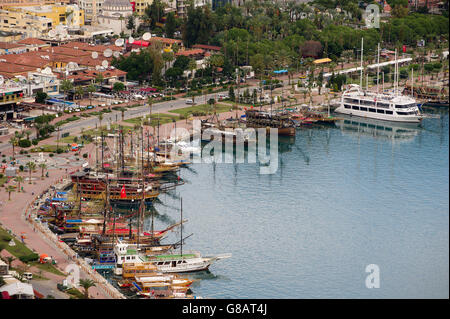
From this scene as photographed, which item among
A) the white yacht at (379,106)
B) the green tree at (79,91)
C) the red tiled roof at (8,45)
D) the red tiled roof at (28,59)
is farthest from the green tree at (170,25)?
the white yacht at (379,106)

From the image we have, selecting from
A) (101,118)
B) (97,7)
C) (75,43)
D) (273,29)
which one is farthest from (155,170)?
(97,7)

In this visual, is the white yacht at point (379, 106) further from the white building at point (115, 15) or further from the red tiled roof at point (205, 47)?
the white building at point (115, 15)

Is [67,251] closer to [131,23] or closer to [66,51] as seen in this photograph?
[66,51]

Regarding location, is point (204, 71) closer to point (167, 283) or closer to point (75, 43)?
point (75, 43)

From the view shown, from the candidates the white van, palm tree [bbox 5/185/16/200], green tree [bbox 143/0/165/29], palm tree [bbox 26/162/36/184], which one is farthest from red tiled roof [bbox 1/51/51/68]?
the white van

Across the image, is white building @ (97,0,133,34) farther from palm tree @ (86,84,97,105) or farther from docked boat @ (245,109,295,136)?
docked boat @ (245,109,295,136)
